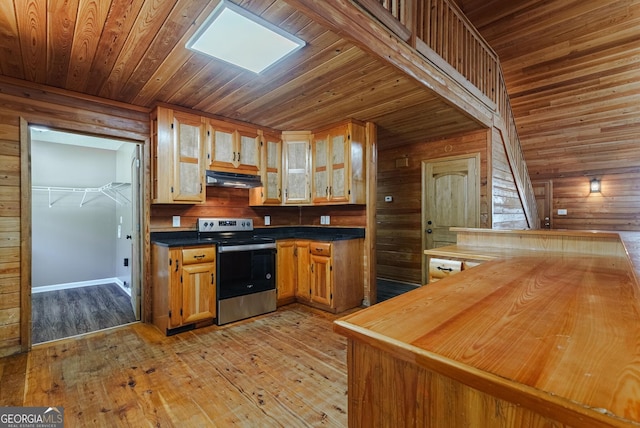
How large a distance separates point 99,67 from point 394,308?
297cm

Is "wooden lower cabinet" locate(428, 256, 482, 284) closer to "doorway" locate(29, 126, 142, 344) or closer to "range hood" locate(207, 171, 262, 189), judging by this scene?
"range hood" locate(207, 171, 262, 189)

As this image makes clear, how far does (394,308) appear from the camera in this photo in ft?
3.12

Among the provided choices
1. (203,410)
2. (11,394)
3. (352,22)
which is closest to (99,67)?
(352,22)

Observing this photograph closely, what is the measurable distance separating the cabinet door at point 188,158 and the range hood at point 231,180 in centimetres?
11

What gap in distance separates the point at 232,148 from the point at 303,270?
1.80 meters

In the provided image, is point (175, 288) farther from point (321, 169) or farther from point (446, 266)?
point (446, 266)

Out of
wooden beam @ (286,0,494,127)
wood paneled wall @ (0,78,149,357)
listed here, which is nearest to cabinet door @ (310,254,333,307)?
wooden beam @ (286,0,494,127)

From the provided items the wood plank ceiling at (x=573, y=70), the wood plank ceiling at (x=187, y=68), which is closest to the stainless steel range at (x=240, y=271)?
the wood plank ceiling at (x=187, y=68)

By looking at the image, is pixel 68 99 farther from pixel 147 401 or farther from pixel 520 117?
pixel 520 117

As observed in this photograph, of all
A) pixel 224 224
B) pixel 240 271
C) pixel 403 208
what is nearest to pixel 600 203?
pixel 403 208

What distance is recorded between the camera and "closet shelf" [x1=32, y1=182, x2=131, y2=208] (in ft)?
15.6

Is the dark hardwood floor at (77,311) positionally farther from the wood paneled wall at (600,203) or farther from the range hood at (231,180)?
the wood paneled wall at (600,203)

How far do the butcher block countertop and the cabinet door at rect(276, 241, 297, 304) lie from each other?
2790 mm

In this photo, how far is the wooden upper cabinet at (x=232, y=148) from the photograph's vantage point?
3.51 m
